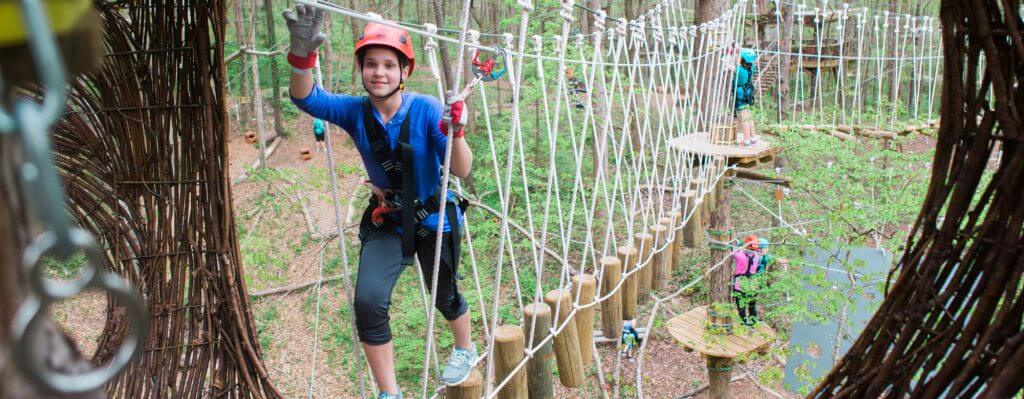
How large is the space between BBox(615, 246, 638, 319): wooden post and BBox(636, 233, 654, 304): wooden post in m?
0.06

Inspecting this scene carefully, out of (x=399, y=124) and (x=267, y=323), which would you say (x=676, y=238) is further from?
(x=267, y=323)

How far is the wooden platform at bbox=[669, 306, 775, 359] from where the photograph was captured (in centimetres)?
474

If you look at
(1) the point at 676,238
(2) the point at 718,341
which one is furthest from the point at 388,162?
(2) the point at 718,341

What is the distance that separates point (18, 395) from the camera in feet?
0.88

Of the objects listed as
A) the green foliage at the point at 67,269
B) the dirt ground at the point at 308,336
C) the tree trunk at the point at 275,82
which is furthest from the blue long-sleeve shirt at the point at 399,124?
the tree trunk at the point at 275,82

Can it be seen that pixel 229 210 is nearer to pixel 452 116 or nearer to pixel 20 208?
pixel 452 116

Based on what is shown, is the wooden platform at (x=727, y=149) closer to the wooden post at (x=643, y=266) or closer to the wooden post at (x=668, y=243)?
the wooden post at (x=668, y=243)

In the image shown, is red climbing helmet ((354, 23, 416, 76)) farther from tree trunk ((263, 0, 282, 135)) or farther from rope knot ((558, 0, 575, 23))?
tree trunk ((263, 0, 282, 135))

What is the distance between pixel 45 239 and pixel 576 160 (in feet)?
6.71

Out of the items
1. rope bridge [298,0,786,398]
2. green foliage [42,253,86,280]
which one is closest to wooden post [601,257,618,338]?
rope bridge [298,0,786,398]

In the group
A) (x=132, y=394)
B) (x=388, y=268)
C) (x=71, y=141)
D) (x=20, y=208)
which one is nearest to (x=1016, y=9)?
(x=20, y=208)

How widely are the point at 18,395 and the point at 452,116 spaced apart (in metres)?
1.33

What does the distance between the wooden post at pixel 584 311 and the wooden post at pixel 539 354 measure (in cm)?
22

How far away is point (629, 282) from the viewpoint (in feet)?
9.78
